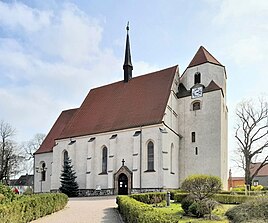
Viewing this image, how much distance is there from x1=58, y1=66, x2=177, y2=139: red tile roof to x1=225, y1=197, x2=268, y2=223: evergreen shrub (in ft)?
56.4

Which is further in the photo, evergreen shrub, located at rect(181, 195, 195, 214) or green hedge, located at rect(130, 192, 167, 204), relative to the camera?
green hedge, located at rect(130, 192, 167, 204)

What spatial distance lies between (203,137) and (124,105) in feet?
30.0

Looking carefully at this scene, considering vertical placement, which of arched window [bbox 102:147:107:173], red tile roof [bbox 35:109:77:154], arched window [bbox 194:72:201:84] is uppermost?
arched window [bbox 194:72:201:84]

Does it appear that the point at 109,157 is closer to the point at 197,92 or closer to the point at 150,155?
the point at 150,155

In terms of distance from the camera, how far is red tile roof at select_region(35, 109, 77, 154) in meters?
43.4

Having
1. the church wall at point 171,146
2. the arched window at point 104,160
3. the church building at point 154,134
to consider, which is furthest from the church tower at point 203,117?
the arched window at point 104,160

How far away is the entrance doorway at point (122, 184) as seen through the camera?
32.5 meters

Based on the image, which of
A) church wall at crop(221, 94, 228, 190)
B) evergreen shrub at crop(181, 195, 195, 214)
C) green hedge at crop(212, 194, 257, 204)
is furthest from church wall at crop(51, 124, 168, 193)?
evergreen shrub at crop(181, 195, 195, 214)

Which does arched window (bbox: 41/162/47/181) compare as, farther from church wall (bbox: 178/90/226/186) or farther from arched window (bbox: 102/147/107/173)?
church wall (bbox: 178/90/226/186)

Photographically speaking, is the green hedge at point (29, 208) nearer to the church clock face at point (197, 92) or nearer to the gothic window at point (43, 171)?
the church clock face at point (197, 92)

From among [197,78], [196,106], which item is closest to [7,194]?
[196,106]

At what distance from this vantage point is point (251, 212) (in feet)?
44.8

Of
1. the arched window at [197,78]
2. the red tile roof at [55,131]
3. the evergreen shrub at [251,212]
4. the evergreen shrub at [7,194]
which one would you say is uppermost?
the arched window at [197,78]

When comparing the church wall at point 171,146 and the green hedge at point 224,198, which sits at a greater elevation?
the church wall at point 171,146
